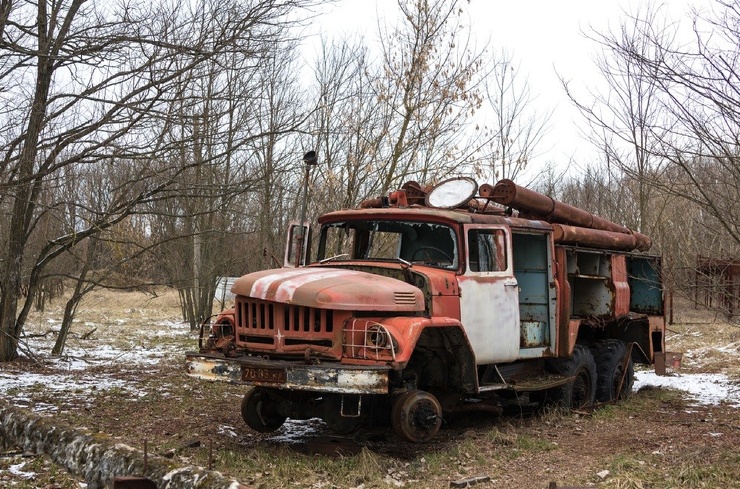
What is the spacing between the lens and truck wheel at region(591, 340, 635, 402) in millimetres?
10180

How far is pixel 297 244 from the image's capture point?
8.45 m

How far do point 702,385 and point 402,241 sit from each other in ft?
19.5

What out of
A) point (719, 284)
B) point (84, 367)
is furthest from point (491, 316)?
point (84, 367)

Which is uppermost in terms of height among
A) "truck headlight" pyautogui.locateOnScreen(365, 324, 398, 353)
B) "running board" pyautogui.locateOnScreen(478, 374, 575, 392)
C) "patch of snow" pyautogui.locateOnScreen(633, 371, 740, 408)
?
"truck headlight" pyautogui.locateOnScreen(365, 324, 398, 353)

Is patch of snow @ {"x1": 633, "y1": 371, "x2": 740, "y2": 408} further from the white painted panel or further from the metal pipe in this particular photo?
the white painted panel

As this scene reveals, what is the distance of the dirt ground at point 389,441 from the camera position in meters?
5.99

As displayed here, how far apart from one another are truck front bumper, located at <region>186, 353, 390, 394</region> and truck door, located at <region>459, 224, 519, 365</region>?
171cm

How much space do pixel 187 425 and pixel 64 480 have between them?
7.02 ft

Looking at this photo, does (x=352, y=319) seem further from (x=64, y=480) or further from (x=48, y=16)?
(x=48, y=16)

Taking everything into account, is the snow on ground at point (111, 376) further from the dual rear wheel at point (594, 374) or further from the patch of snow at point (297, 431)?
the dual rear wheel at point (594, 374)

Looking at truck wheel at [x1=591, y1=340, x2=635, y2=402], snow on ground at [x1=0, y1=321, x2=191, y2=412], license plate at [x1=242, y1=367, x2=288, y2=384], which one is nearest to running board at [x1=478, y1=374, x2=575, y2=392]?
truck wheel at [x1=591, y1=340, x2=635, y2=402]

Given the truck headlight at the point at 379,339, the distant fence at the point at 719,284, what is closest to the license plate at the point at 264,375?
the truck headlight at the point at 379,339

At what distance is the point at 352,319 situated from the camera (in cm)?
652

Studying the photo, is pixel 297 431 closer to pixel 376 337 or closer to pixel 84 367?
pixel 376 337
